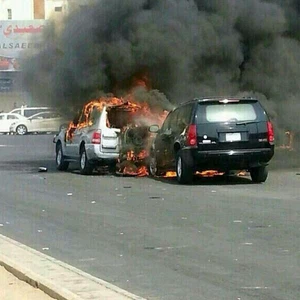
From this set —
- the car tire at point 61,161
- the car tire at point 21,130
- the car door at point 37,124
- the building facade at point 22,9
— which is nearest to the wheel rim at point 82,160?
the car tire at point 61,161

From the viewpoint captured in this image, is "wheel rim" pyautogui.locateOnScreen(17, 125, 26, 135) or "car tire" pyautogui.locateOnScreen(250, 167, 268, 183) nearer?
"car tire" pyautogui.locateOnScreen(250, 167, 268, 183)

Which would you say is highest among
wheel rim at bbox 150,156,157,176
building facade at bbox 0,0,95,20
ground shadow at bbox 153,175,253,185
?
building facade at bbox 0,0,95,20

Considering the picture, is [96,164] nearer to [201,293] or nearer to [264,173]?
[264,173]

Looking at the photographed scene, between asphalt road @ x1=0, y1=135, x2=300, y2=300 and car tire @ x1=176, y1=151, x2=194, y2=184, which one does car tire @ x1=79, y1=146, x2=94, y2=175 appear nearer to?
asphalt road @ x1=0, y1=135, x2=300, y2=300

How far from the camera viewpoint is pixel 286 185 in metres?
17.0

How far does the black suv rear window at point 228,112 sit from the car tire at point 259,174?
100 centimetres

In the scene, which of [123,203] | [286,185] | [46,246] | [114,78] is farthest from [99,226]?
[114,78]

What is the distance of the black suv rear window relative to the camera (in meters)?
17.2

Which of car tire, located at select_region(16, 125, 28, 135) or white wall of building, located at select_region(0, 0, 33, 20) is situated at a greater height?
white wall of building, located at select_region(0, 0, 33, 20)

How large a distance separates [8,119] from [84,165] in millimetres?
28259

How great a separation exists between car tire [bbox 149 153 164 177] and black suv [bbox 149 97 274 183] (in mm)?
1697

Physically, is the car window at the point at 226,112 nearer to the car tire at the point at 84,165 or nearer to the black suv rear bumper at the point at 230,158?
the black suv rear bumper at the point at 230,158

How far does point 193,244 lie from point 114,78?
15.9m

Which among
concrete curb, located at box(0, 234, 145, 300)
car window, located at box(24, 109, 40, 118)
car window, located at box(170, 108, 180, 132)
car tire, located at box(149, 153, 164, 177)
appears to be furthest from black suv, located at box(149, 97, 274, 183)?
car window, located at box(24, 109, 40, 118)
